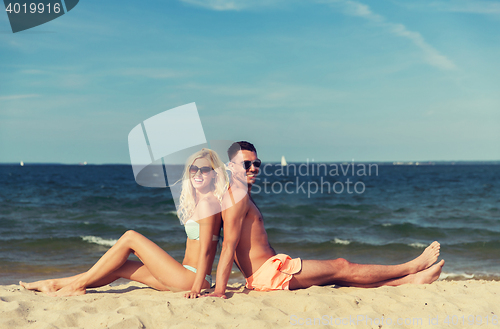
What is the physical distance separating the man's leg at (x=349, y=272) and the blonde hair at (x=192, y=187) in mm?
1311

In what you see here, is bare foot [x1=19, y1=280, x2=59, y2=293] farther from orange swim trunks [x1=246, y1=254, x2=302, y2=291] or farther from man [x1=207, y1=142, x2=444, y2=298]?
orange swim trunks [x1=246, y1=254, x2=302, y2=291]

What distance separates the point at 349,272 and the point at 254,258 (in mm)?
1168

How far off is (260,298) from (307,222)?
9.74 m

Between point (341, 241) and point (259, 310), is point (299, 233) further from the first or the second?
point (259, 310)

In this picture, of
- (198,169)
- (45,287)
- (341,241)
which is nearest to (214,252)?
(198,169)

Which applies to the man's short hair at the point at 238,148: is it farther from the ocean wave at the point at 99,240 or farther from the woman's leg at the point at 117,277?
the ocean wave at the point at 99,240

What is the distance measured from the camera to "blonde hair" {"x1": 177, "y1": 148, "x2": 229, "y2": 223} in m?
3.84

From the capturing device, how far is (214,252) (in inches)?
156

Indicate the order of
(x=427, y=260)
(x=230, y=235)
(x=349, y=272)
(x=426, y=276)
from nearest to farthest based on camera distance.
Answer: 1. (x=230, y=235)
2. (x=349, y=272)
3. (x=426, y=276)
4. (x=427, y=260)

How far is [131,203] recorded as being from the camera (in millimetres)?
18844

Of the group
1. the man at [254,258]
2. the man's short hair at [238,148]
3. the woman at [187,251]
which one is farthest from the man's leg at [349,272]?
the man's short hair at [238,148]

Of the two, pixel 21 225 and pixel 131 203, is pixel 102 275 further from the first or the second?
pixel 131 203

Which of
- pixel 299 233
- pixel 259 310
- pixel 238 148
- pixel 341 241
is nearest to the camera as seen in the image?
pixel 259 310

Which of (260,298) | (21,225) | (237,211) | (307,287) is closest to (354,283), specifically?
(307,287)
